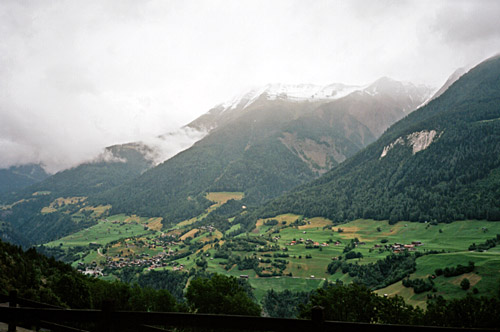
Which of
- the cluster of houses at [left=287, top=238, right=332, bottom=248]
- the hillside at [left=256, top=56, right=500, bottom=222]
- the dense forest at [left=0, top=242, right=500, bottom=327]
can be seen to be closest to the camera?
the dense forest at [left=0, top=242, right=500, bottom=327]

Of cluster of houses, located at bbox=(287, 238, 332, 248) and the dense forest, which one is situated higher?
the dense forest

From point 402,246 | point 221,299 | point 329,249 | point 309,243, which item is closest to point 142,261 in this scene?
point 309,243

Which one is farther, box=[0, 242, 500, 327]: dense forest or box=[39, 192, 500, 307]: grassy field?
box=[39, 192, 500, 307]: grassy field

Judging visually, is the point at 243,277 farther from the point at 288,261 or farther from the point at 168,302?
the point at 168,302

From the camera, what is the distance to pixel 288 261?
116m

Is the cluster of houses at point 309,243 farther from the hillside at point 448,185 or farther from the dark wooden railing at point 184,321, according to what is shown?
the dark wooden railing at point 184,321

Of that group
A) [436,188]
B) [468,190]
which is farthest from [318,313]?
[436,188]

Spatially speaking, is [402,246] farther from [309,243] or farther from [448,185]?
[448,185]

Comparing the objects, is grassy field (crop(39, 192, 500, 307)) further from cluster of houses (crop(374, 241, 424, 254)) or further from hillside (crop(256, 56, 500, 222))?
hillside (crop(256, 56, 500, 222))

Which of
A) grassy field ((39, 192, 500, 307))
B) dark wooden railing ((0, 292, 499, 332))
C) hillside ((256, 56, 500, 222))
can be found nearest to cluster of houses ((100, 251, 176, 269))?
grassy field ((39, 192, 500, 307))

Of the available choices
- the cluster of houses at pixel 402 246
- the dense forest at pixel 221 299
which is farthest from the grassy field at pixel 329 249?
the dense forest at pixel 221 299

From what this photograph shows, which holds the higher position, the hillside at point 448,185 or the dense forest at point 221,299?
the hillside at point 448,185

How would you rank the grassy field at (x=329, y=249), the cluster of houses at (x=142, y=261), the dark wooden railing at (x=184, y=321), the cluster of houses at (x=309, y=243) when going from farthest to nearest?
the cluster of houses at (x=142, y=261), the cluster of houses at (x=309, y=243), the grassy field at (x=329, y=249), the dark wooden railing at (x=184, y=321)

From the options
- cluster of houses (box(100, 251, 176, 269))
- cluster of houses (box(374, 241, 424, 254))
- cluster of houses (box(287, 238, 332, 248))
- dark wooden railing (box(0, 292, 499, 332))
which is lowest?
cluster of houses (box(100, 251, 176, 269))
